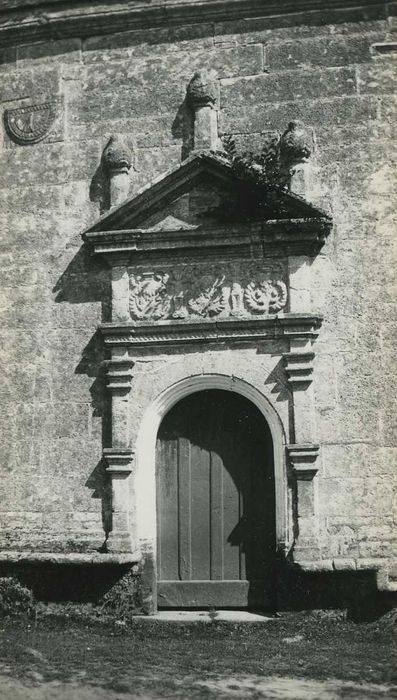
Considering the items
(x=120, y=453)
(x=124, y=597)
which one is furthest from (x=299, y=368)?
(x=124, y=597)

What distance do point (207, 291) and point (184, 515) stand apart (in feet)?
6.34

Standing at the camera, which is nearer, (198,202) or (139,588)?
(139,588)

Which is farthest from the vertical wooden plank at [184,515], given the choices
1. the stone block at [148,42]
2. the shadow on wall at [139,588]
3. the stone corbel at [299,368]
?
the stone block at [148,42]

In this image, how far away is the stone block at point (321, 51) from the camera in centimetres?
734

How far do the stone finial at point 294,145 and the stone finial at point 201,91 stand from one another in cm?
74

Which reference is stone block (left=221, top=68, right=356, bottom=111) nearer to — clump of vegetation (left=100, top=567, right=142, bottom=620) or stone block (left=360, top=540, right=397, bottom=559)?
stone block (left=360, top=540, right=397, bottom=559)

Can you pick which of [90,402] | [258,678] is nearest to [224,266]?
[90,402]

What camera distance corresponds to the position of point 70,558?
7008 mm

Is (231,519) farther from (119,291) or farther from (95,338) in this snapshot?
(119,291)

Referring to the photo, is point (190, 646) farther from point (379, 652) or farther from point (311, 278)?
point (311, 278)

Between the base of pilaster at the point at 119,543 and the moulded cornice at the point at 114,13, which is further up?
the moulded cornice at the point at 114,13

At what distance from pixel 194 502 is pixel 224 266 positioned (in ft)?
6.69

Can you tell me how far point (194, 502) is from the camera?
731 centimetres

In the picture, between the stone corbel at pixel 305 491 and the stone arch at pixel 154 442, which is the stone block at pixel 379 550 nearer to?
the stone corbel at pixel 305 491
